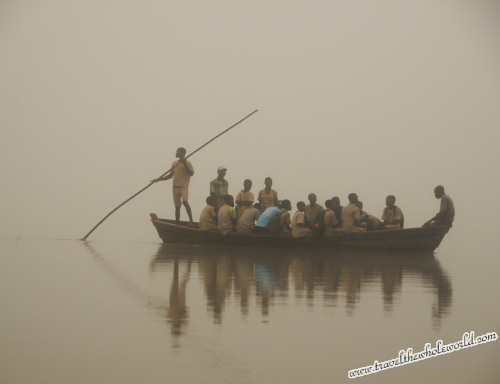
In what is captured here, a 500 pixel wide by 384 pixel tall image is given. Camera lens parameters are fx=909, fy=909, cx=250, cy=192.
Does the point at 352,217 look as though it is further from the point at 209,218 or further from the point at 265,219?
the point at 209,218

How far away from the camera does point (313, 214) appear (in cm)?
1505

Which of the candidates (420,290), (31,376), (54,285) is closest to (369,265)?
(420,290)

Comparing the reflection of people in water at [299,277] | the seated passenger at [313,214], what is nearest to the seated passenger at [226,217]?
the reflection of people in water at [299,277]

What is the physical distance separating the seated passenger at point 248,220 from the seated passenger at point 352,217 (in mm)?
1467

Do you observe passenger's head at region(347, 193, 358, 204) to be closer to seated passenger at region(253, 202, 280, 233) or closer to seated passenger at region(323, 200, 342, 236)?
seated passenger at region(323, 200, 342, 236)

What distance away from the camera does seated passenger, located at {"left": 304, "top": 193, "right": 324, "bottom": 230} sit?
15.0 m

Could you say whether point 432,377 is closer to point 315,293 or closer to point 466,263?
point 315,293

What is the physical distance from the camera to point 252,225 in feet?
50.0

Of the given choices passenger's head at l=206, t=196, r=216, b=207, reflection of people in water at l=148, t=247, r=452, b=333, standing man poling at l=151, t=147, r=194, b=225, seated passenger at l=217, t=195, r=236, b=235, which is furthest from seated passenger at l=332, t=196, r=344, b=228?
standing man poling at l=151, t=147, r=194, b=225

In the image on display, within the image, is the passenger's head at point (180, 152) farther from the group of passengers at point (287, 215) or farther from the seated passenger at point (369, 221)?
the seated passenger at point (369, 221)

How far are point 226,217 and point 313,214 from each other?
147 centimetres

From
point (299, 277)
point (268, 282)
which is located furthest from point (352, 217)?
point (268, 282)

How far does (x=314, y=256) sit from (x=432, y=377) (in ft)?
→ 29.0

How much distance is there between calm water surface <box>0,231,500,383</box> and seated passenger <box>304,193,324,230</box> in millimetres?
4159
